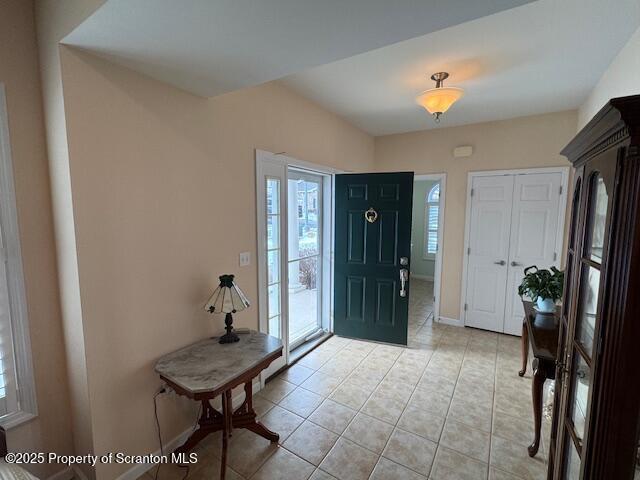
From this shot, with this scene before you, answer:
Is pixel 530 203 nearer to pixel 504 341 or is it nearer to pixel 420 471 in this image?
pixel 504 341

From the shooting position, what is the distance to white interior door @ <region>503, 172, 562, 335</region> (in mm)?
3264

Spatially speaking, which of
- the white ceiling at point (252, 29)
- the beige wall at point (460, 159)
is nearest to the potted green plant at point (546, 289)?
the beige wall at point (460, 159)

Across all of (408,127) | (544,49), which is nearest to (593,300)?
(544,49)

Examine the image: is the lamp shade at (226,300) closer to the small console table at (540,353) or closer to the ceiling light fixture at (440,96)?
the small console table at (540,353)

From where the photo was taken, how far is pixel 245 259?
2291 mm

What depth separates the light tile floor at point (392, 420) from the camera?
5.61 feet

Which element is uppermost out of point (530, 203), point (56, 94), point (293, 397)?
point (56, 94)

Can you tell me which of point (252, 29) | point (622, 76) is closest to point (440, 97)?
point (622, 76)

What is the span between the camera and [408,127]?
378 centimetres

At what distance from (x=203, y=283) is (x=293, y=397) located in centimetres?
123

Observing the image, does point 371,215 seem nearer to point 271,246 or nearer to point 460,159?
point 271,246

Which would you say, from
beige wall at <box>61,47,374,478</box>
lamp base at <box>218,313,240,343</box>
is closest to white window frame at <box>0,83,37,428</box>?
beige wall at <box>61,47,374,478</box>

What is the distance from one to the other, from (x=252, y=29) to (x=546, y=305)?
8.21 ft

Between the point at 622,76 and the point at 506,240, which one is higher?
the point at 622,76
